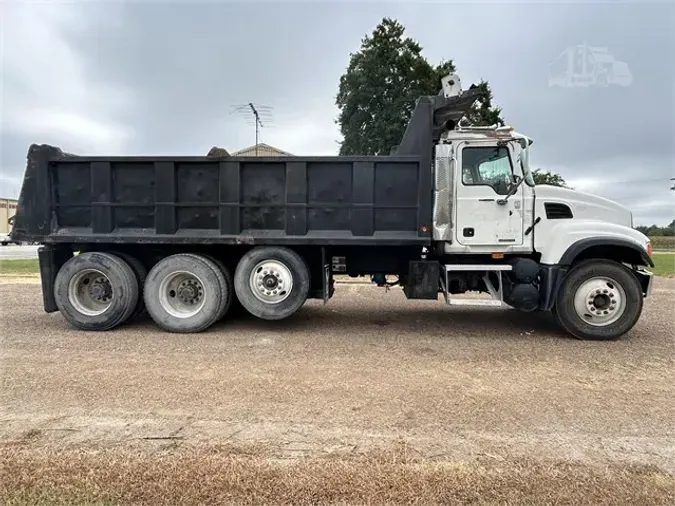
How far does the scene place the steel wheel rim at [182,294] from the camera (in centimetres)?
584

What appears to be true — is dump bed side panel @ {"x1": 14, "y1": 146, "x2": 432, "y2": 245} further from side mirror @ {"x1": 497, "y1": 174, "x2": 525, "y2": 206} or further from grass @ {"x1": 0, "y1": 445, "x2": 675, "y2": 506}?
grass @ {"x1": 0, "y1": 445, "x2": 675, "y2": 506}

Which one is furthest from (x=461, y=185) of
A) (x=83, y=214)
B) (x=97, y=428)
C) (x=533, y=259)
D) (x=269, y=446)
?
(x=83, y=214)

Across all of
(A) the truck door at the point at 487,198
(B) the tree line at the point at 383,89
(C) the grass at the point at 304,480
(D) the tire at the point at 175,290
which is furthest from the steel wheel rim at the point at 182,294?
(B) the tree line at the point at 383,89

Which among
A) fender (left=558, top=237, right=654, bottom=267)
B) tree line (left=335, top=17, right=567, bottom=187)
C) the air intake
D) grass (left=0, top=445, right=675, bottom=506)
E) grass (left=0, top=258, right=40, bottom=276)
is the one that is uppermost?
tree line (left=335, top=17, right=567, bottom=187)

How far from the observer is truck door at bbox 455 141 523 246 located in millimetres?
5664

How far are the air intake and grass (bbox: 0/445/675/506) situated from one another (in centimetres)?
377

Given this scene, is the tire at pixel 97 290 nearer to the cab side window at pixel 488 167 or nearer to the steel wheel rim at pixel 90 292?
the steel wheel rim at pixel 90 292

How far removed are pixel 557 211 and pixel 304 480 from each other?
16.3 feet

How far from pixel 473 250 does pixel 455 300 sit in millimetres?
738

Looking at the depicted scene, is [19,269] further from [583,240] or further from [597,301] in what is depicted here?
[597,301]

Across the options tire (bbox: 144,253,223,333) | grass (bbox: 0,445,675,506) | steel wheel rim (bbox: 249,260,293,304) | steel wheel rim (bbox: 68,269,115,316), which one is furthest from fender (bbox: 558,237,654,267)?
steel wheel rim (bbox: 68,269,115,316)

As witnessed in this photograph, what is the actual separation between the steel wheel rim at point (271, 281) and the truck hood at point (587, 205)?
3600 millimetres

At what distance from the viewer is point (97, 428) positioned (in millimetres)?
2936

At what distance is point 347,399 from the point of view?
11.3 feet
